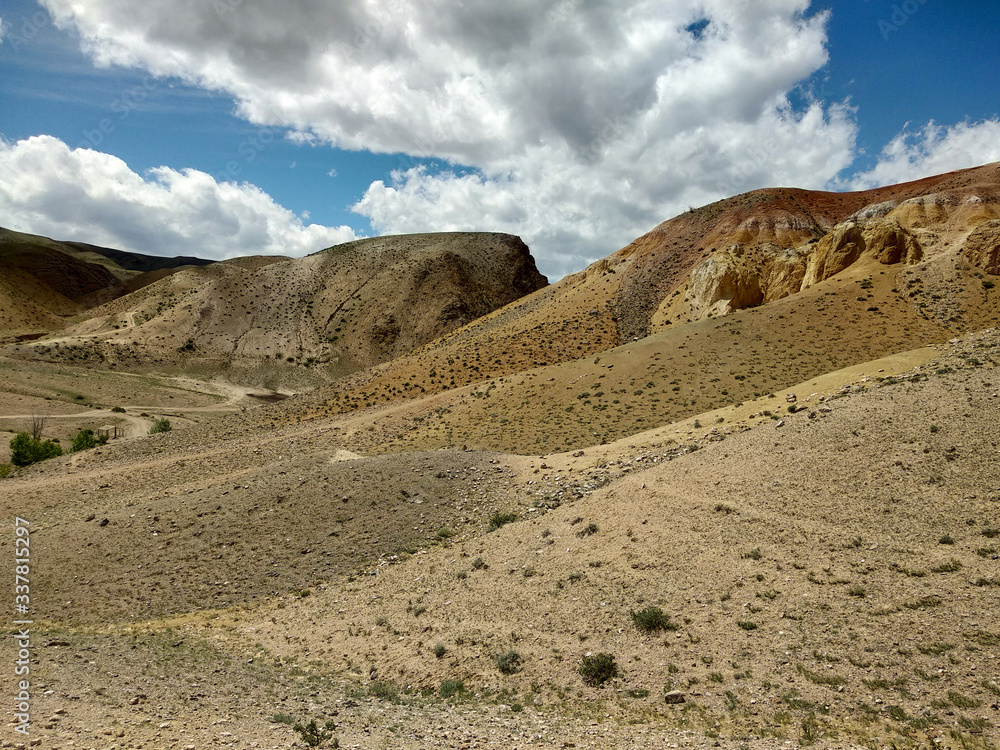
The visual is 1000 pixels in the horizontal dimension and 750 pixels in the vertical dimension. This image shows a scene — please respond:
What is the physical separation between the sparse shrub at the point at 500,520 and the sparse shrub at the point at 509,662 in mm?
5709

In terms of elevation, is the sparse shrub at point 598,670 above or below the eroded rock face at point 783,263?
below

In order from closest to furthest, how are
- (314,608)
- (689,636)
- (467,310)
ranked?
(689,636) → (314,608) → (467,310)

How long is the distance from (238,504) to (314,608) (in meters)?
6.65

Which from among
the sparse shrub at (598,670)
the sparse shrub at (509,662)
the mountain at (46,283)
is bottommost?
the sparse shrub at (509,662)

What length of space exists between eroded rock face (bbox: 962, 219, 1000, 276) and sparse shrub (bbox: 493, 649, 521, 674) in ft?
114

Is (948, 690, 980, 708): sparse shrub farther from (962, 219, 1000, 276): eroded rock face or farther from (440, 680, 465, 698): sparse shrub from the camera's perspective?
(962, 219, 1000, 276): eroded rock face

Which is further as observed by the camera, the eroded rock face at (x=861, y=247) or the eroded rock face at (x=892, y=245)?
the eroded rock face at (x=861, y=247)

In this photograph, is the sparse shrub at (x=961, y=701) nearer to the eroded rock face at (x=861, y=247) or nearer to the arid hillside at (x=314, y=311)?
the eroded rock face at (x=861, y=247)

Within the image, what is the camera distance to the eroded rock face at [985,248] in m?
30.5

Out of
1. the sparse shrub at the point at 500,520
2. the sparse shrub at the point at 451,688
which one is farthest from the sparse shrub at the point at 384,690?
the sparse shrub at the point at 500,520

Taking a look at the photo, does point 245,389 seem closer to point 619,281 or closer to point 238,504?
point 619,281

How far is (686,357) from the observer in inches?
1171

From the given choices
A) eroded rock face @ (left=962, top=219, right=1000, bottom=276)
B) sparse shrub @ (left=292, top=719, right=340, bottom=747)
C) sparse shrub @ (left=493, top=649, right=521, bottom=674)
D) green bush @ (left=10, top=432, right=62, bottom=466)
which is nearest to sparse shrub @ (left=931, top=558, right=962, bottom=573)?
sparse shrub @ (left=493, top=649, right=521, bottom=674)

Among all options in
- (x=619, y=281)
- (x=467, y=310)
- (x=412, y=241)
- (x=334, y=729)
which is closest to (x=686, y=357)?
(x=619, y=281)
